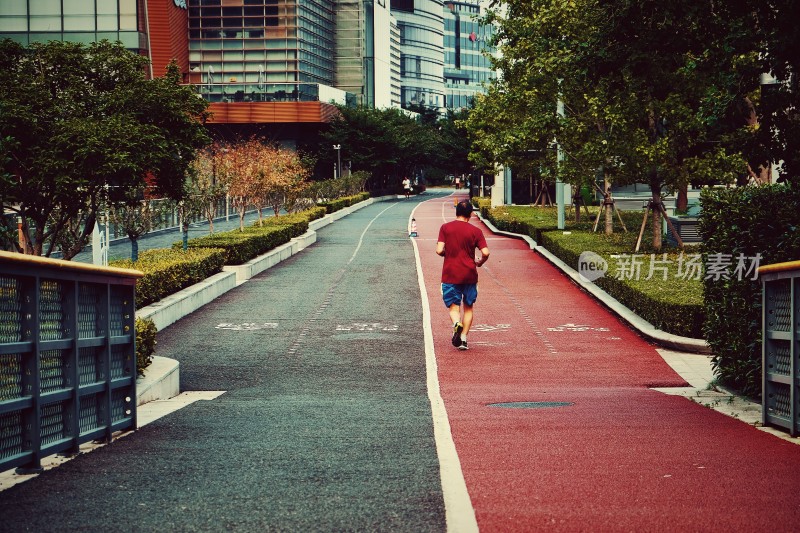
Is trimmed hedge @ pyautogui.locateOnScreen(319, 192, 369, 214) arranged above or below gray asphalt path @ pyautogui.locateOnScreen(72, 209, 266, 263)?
above

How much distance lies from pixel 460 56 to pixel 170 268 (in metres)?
178

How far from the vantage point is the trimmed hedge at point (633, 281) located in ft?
52.6

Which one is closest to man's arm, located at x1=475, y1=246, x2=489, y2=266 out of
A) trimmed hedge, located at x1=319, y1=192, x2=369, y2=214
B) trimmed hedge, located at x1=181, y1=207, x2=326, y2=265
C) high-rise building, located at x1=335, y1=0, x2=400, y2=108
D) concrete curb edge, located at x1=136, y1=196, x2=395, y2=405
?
concrete curb edge, located at x1=136, y1=196, x2=395, y2=405

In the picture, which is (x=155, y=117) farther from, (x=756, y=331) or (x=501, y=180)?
(x=501, y=180)

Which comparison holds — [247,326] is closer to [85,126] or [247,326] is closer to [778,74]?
[85,126]

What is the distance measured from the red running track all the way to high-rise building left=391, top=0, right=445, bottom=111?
14773cm

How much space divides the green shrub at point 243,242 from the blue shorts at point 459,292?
42.8 feet

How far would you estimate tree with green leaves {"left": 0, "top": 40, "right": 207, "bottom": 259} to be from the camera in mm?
16766

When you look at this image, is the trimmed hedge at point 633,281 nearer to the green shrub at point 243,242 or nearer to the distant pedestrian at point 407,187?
the green shrub at point 243,242

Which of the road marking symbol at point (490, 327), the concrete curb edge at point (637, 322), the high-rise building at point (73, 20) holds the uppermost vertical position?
the high-rise building at point (73, 20)

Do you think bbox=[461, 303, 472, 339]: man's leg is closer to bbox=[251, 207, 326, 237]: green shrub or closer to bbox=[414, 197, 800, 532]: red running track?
bbox=[414, 197, 800, 532]: red running track

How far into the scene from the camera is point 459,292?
15.1 m

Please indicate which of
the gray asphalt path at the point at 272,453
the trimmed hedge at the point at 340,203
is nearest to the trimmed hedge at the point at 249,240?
the gray asphalt path at the point at 272,453

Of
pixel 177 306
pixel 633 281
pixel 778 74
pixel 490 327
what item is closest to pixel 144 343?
pixel 778 74
